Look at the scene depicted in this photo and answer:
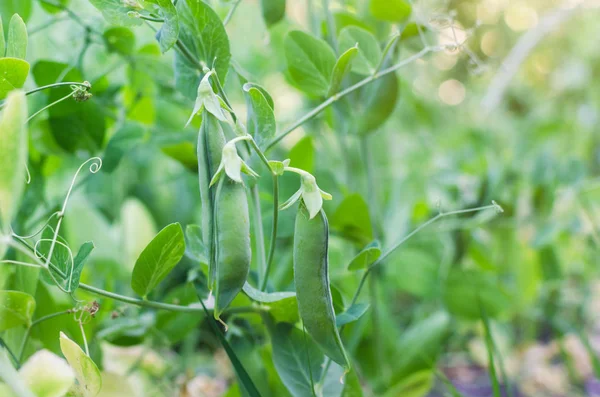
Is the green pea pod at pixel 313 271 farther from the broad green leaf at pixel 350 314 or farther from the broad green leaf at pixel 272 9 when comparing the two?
the broad green leaf at pixel 272 9

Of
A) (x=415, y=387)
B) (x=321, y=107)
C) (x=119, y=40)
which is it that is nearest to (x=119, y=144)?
(x=119, y=40)

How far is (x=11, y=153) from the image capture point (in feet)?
0.61

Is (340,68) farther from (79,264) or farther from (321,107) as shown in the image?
(79,264)

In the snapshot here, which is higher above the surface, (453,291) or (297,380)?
(297,380)

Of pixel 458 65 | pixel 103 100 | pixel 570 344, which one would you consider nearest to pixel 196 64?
pixel 103 100

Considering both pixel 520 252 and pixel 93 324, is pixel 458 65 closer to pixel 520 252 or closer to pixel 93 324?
pixel 520 252

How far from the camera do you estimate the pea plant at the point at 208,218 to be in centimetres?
24

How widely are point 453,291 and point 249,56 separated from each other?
43cm

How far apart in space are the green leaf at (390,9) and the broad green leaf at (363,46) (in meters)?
0.07

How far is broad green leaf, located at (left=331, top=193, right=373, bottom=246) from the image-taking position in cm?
40

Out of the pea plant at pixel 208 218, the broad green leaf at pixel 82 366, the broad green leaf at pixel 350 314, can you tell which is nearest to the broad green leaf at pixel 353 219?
the pea plant at pixel 208 218

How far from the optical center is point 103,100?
0.43 metres

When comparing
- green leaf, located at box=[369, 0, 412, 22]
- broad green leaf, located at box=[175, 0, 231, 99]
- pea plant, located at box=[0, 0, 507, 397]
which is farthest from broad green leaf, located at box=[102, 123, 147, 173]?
green leaf, located at box=[369, 0, 412, 22]

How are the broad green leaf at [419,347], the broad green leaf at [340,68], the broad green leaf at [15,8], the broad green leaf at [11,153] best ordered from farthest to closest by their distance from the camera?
1. the broad green leaf at [419,347]
2. the broad green leaf at [15,8]
3. the broad green leaf at [340,68]
4. the broad green leaf at [11,153]
